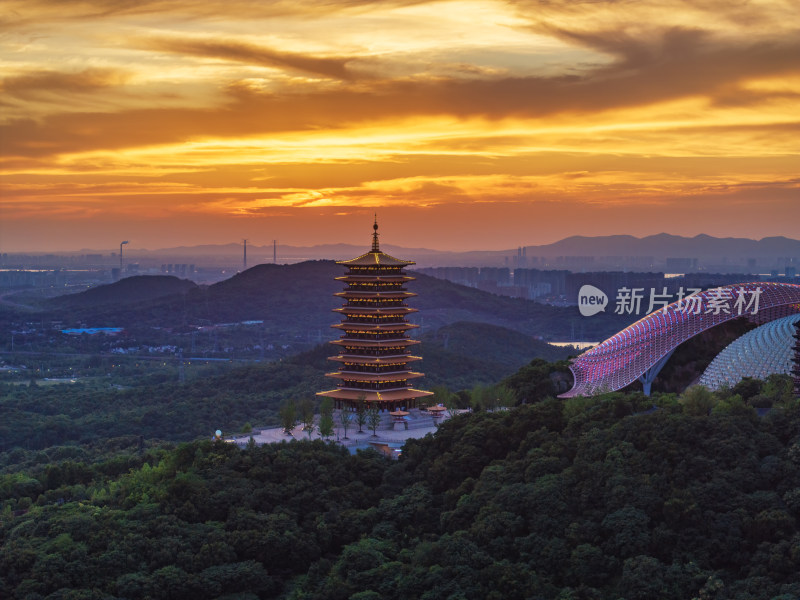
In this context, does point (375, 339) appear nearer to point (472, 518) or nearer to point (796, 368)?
point (472, 518)

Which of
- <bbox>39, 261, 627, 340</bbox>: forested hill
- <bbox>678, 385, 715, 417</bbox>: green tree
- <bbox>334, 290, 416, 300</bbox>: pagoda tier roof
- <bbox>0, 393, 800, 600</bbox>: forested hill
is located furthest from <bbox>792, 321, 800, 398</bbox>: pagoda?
<bbox>39, 261, 627, 340</bbox>: forested hill

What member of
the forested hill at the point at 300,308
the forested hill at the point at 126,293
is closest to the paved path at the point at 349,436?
the forested hill at the point at 300,308

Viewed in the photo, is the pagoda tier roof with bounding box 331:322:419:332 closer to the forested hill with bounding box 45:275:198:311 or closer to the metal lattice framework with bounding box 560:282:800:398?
the metal lattice framework with bounding box 560:282:800:398

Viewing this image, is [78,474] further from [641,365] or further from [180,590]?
[641,365]

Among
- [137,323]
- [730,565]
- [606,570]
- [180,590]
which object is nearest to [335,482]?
[180,590]

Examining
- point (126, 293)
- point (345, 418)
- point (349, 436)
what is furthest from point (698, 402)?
point (126, 293)
